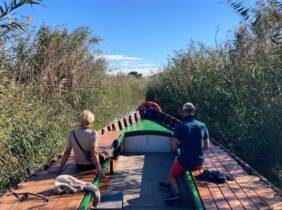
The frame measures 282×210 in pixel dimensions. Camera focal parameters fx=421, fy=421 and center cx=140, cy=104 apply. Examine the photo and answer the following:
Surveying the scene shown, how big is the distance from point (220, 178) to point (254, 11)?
3335 millimetres

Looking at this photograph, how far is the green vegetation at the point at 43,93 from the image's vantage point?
258 inches

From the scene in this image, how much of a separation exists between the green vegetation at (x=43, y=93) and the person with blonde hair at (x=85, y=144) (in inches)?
42.6

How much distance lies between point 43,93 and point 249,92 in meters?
4.41

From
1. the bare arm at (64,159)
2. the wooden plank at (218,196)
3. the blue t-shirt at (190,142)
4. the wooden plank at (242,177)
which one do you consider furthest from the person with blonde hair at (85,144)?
the wooden plank at (242,177)

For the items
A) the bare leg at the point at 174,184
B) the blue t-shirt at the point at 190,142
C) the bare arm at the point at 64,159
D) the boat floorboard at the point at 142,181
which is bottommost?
the boat floorboard at the point at 142,181

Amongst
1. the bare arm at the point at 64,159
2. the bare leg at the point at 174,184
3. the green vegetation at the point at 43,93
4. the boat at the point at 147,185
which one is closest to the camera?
the boat at the point at 147,185

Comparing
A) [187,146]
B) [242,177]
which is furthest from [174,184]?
[242,177]

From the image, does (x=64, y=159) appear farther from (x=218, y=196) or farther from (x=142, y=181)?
(x=218, y=196)

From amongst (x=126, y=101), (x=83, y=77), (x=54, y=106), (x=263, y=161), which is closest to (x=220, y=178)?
(x=263, y=161)

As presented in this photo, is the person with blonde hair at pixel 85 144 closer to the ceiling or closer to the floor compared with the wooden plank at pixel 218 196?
closer to the ceiling

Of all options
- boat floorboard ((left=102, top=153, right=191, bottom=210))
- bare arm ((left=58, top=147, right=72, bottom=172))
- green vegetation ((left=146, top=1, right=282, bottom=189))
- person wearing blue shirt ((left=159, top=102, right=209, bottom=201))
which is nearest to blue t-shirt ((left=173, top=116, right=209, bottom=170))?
person wearing blue shirt ((left=159, top=102, right=209, bottom=201))

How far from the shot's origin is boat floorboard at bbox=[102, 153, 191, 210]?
5.06 m

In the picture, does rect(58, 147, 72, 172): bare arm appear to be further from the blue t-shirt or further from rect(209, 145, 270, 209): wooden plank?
rect(209, 145, 270, 209): wooden plank

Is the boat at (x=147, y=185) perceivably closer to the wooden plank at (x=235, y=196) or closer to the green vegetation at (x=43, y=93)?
the wooden plank at (x=235, y=196)
